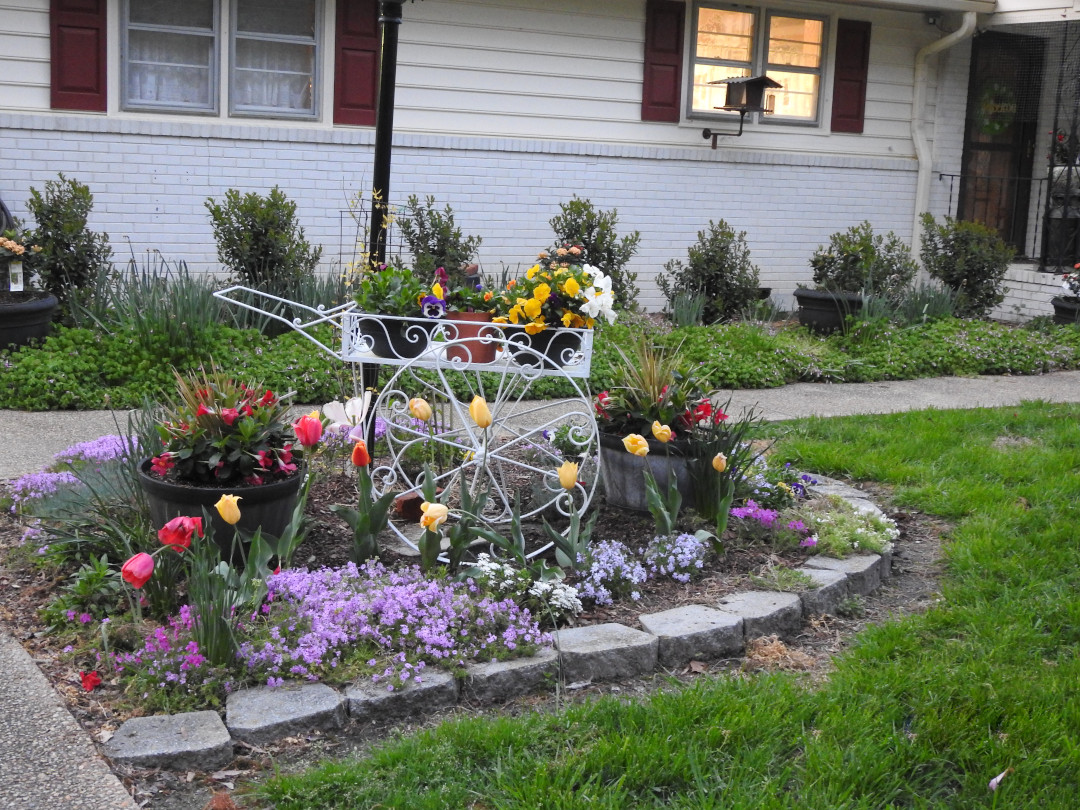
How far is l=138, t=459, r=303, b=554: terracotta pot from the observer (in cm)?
329

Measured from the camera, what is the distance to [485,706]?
2957mm

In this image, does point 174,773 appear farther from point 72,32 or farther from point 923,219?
point 923,219

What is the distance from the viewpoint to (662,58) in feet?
33.7

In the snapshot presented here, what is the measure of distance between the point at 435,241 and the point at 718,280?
2491 mm

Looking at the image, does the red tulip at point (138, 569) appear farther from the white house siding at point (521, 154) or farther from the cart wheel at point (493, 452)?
the white house siding at point (521, 154)

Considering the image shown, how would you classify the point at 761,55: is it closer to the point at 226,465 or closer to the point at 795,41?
the point at 795,41

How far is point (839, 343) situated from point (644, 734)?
20.5ft

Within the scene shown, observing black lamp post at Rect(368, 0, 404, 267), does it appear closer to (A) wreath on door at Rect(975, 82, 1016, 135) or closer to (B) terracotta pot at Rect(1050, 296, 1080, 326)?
(B) terracotta pot at Rect(1050, 296, 1080, 326)

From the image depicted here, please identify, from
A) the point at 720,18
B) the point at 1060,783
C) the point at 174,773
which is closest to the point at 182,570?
the point at 174,773

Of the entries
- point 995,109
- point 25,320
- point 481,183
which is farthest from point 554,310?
point 995,109

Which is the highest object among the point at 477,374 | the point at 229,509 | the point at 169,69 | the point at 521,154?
the point at 169,69

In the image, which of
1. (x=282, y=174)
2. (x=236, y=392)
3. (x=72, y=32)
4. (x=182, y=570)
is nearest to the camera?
(x=182, y=570)

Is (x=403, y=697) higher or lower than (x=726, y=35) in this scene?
lower

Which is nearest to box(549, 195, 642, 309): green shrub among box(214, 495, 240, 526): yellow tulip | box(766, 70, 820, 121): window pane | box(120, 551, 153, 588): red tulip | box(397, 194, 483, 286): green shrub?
box(397, 194, 483, 286): green shrub
